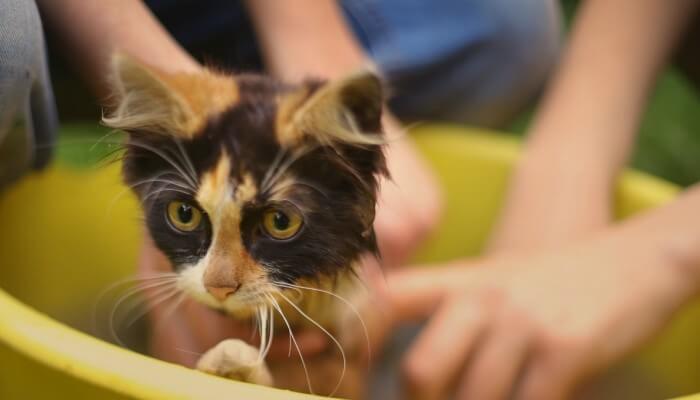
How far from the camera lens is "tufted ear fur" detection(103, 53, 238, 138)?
255 mm

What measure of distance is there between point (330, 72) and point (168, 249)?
134mm

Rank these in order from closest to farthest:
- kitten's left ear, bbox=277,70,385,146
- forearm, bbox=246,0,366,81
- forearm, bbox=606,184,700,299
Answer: kitten's left ear, bbox=277,70,385,146 → forearm, bbox=246,0,366,81 → forearm, bbox=606,184,700,299

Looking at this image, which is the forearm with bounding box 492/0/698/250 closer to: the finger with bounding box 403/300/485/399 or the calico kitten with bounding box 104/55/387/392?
the finger with bounding box 403/300/485/399

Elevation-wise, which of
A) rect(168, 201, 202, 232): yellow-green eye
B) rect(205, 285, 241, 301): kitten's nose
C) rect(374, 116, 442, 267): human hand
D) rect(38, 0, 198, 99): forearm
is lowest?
rect(374, 116, 442, 267): human hand

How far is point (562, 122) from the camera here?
2.02ft

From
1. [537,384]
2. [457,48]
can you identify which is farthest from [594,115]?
[537,384]

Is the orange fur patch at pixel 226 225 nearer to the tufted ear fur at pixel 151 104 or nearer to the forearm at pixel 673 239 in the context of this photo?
the tufted ear fur at pixel 151 104

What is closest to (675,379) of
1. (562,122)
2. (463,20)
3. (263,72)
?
(562,122)

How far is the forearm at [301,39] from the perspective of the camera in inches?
14.2

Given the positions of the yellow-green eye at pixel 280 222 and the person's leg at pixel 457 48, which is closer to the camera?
the yellow-green eye at pixel 280 222

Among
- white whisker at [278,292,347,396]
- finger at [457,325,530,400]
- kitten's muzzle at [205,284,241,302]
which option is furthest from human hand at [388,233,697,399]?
kitten's muzzle at [205,284,241,302]

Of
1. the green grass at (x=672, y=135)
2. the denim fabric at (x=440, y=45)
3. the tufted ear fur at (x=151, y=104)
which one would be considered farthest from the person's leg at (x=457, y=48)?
the tufted ear fur at (x=151, y=104)

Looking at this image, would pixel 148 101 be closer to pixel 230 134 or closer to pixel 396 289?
pixel 230 134

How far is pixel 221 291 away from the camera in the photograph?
0.86 ft
